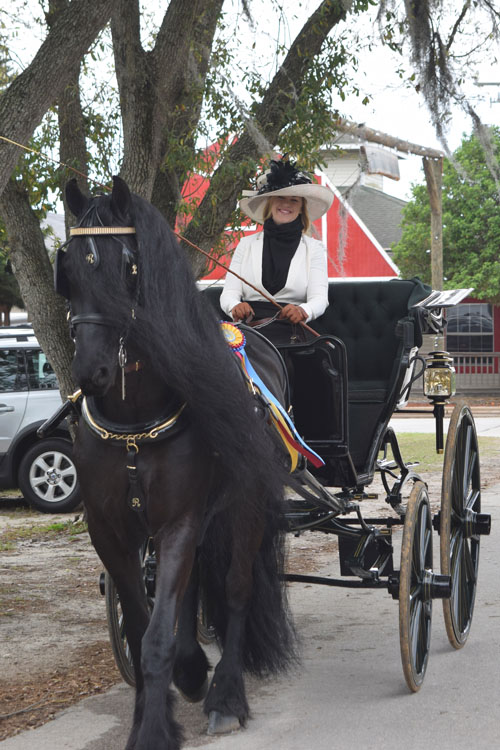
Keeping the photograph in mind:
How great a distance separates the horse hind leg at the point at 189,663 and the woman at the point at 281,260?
1.61 m

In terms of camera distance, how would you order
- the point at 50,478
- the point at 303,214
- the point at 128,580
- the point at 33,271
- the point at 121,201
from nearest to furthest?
the point at 121,201 < the point at 128,580 < the point at 303,214 < the point at 33,271 < the point at 50,478

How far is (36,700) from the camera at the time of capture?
4570 millimetres

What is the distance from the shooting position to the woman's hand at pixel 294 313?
17.1 ft

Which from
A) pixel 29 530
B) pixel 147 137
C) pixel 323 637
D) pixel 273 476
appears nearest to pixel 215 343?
pixel 273 476

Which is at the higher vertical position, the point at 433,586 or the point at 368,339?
the point at 368,339

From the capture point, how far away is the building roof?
37128 millimetres

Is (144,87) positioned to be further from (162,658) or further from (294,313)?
(162,658)

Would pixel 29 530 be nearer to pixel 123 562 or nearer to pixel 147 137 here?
pixel 147 137

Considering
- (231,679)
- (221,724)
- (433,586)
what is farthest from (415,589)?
(221,724)

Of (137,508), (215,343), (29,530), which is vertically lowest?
(29,530)

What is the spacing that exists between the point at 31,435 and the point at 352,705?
704cm

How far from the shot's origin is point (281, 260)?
5.52m

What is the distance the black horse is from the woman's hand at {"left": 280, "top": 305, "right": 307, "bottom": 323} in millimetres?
1138

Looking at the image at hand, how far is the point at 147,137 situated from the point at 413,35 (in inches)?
91.3
